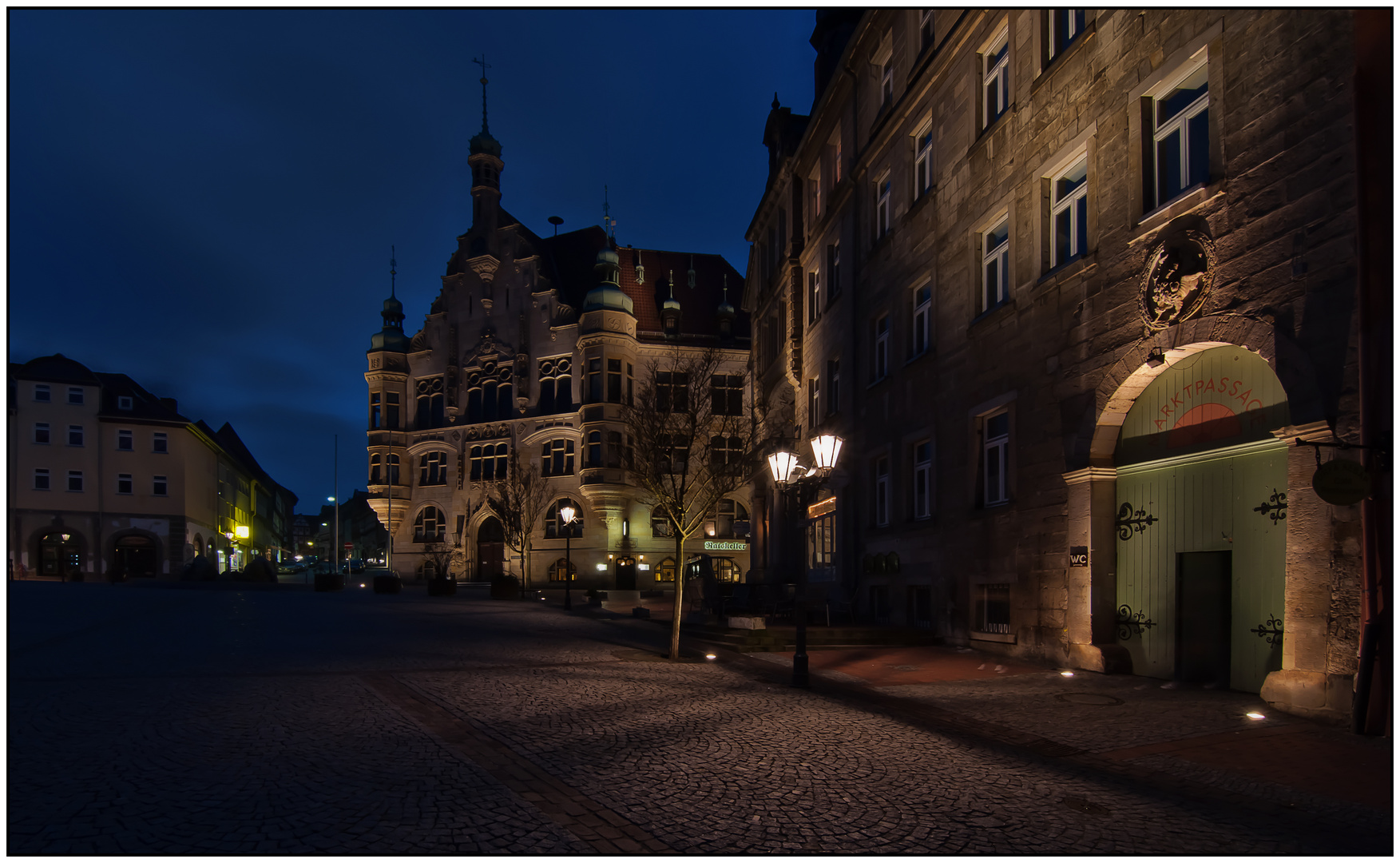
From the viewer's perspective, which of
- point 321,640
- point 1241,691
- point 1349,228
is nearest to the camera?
point 1349,228

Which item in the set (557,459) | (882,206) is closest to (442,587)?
(557,459)

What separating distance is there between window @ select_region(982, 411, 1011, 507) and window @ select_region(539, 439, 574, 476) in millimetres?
37661

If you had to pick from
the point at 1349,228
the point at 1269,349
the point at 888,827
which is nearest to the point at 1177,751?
the point at 888,827

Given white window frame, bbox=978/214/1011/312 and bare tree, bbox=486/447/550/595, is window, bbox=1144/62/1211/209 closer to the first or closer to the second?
white window frame, bbox=978/214/1011/312

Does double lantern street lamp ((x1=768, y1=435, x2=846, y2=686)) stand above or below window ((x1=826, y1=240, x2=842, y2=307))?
below

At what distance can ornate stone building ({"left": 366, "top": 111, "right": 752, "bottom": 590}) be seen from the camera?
168 ft

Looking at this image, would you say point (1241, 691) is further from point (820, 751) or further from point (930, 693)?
point (820, 751)

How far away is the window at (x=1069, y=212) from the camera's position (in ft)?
46.1

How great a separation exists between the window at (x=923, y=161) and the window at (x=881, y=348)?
9.89 feet

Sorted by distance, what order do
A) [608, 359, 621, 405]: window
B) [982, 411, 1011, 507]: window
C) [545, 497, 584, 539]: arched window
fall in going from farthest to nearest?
1. [545, 497, 584, 539]: arched window
2. [608, 359, 621, 405]: window
3. [982, 411, 1011, 507]: window

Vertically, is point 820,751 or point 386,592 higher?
point 820,751

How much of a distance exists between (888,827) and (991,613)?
11.2m

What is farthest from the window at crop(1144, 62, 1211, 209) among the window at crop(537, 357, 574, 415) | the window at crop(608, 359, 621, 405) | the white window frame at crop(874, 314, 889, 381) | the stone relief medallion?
the window at crop(537, 357, 574, 415)

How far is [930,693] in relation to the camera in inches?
438
